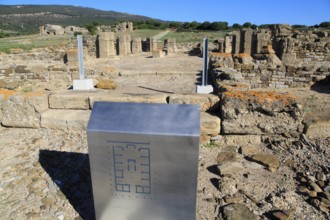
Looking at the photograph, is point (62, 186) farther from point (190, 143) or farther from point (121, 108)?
point (190, 143)

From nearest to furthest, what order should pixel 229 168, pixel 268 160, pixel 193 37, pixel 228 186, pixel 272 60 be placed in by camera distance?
1. pixel 228 186
2. pixel 229 168
3. pixel 268 160
4. pixel 272 60
5. pixel 193 37

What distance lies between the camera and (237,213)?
2.80 metres

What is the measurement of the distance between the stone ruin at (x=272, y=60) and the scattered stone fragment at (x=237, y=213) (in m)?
3.80

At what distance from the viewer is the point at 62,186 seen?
→ 11.1ft

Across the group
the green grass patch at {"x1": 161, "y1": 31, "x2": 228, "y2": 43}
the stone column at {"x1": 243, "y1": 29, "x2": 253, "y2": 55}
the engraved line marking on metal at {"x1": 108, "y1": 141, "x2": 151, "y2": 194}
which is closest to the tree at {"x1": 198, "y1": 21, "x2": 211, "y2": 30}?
the green grass patch at {"x1": 161, "y1": 31, "x2": 228, "y2": 43}

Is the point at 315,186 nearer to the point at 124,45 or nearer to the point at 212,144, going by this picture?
the point at 212,144

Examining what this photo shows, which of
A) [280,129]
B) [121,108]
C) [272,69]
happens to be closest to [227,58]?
[272,69]

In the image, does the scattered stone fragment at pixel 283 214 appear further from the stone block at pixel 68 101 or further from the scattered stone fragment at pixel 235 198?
the stone block at pixel 68 101

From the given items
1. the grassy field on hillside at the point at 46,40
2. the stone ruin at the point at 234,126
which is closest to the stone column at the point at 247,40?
the grassy field on hillside at the point at 46,40

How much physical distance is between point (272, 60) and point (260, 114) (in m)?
9.48

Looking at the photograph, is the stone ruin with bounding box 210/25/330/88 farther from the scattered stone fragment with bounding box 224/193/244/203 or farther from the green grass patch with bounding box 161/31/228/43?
the green grass patch with bounding box 161/31/228/43

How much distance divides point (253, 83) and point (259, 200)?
610 cm

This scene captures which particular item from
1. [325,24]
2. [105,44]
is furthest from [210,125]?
[325,24]

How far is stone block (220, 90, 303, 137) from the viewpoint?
405 cm
